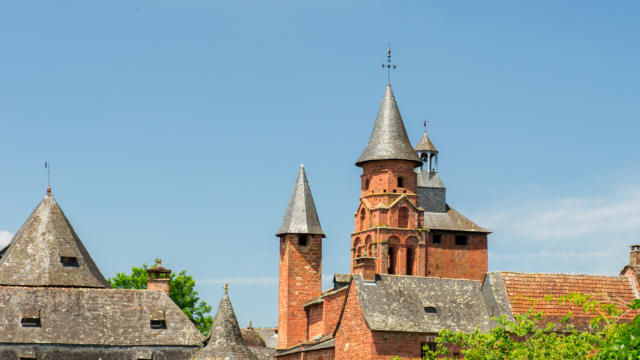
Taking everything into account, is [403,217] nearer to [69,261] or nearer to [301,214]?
[301,214]

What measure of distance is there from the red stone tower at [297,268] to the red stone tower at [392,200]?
5.88m

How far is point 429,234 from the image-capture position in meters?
69.3

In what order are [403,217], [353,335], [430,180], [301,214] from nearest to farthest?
[353,335] → [301,214] → [403,217] → [430,180]

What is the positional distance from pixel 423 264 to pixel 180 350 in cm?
1961

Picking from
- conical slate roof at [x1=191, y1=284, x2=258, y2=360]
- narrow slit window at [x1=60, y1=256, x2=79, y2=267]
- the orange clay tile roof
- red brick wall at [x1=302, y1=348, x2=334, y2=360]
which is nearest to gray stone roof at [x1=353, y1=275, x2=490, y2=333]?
the orange clay tile roof

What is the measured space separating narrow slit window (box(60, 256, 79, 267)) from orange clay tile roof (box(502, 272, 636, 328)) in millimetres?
22487

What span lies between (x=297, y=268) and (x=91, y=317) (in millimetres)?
12291

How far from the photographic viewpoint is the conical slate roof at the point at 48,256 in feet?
183

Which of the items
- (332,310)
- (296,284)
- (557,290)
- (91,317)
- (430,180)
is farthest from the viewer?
(430,180)

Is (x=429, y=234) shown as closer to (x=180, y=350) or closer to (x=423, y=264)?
(x=423, y=264)

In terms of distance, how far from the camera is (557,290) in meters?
51.3

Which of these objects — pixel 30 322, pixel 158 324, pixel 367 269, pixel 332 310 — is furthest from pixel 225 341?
pixel 30 322

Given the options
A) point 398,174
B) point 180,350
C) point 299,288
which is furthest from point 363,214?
point 180,350

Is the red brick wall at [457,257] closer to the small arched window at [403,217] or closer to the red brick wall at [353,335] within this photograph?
the small arched window at [403,217]
